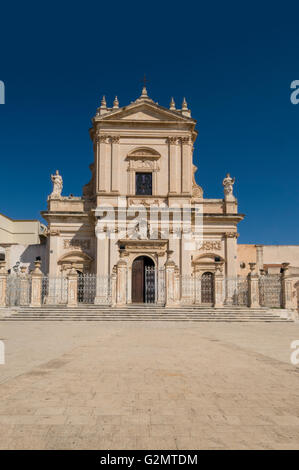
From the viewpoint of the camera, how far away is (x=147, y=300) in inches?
1026

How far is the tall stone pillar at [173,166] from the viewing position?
2753 cm

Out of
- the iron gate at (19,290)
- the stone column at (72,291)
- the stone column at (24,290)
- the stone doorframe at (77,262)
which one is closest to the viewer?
the stone column at (72,291)

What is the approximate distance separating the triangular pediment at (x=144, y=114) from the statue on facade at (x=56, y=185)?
5.07m

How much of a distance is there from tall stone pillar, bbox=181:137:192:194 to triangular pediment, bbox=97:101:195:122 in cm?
154

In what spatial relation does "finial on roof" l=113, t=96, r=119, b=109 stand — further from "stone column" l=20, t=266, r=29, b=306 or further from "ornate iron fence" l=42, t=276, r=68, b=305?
"stone column" l=20, t=266, r=29, b=306

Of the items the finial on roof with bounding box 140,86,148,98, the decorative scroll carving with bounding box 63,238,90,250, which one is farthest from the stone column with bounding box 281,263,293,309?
the finial on roof with bounding box 140,86,148,98

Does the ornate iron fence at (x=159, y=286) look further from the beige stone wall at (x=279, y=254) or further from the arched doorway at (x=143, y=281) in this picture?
A: the beige stone wall at (x=279, y=254)

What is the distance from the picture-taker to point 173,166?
2767 centimetres

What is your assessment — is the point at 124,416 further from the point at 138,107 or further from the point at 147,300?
the point at 138,107

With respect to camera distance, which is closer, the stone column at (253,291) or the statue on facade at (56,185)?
the stone column at (253,291)

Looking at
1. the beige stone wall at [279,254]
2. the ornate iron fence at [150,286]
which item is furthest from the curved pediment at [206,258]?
the beige stone wall at [279,254]

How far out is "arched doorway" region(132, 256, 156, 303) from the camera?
2612cm

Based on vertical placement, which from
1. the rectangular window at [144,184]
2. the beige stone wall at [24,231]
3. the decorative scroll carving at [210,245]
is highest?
the rectangular window at [144,184]

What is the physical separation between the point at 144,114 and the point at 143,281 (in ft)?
37.5
